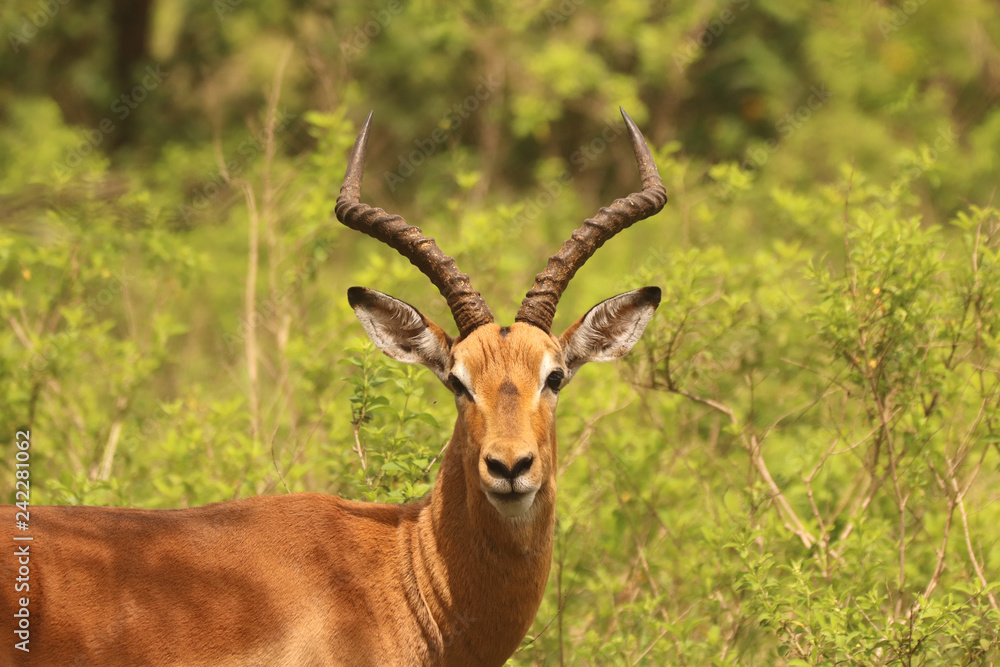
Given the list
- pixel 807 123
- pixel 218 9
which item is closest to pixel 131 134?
pixel 218 9

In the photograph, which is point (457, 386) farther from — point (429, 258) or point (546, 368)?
point (429, 258)

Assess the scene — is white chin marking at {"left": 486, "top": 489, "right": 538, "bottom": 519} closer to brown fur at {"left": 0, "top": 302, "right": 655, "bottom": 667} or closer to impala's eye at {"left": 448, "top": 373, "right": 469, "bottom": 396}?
brown fur at {"left": 0, "top": 302, "right": 655, "bottom": 667}

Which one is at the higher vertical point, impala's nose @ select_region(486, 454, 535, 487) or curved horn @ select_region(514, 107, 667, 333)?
curved horn @ select_region(514, 107, 667, 333)

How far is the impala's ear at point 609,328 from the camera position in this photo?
Answer: 577 cm

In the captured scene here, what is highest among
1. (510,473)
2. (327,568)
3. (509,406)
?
(509,406)

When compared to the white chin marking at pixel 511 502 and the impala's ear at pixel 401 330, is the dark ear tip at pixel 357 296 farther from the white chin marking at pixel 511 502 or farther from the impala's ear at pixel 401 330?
the white chin marking at pixel 511 502

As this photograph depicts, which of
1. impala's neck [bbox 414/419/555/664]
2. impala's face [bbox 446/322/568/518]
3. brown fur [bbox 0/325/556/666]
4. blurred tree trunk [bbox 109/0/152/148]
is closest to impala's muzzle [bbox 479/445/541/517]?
impala's face [bbox 446/322/568/518]

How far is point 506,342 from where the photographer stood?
5418mm

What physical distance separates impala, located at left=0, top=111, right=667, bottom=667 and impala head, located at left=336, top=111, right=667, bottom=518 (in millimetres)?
10

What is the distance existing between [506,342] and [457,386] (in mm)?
366

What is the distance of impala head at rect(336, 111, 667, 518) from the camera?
4977mm

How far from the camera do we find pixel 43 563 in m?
4.51

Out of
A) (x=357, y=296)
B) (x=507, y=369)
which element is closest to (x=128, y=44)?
(x=357, y=296)

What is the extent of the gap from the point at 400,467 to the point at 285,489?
872 millimetres
